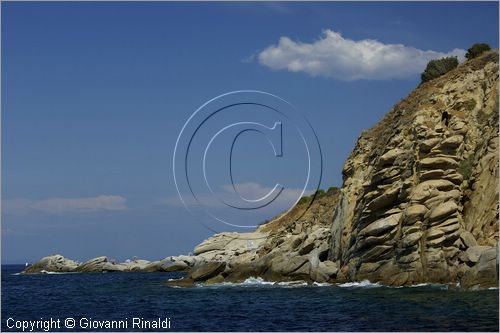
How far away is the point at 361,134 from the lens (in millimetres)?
67375

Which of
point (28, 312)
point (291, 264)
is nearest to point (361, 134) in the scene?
point (291, 264)

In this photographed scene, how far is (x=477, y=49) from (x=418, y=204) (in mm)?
24477

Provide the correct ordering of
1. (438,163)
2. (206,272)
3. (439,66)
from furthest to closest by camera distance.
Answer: (439,66)
(206,272)
(438,163)

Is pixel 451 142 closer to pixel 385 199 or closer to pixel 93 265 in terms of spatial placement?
pixel 385 199

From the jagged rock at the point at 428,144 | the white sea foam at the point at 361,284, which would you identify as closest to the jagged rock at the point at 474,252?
the white sea foam at the point at 361,284

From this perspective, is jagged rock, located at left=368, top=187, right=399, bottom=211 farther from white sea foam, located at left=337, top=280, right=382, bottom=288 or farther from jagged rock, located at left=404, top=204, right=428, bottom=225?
white sea foam, located at left=337, top=280, right=382, bottom=288

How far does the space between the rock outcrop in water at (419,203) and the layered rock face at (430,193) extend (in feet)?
0.25

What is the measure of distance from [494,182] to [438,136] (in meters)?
6.33

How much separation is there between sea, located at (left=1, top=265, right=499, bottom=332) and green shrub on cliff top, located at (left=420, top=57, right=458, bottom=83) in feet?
92.5

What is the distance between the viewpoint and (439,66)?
69.6 metres

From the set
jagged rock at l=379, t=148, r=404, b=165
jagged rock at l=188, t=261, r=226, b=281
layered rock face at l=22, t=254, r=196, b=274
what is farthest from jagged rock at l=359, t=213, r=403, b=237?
layered rock face at l=22, t=254, r=196, b=274

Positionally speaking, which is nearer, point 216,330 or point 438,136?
point 216,330

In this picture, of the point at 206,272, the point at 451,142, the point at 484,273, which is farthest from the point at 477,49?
the point at 206,272

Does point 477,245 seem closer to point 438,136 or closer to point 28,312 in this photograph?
point 438,136
